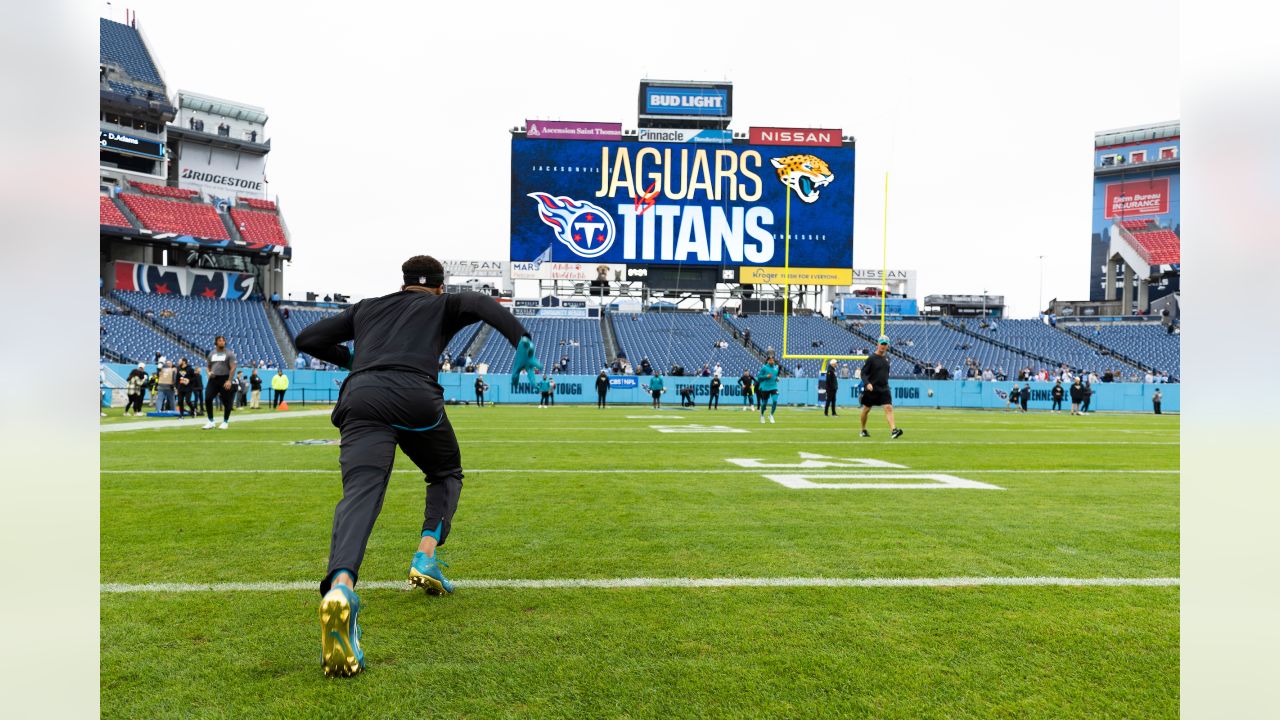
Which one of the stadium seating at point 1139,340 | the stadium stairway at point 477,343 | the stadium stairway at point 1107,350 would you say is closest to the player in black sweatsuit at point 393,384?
the stadium stairway at point 477,343

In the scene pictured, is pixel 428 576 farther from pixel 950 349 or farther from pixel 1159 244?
pixel 1159 244

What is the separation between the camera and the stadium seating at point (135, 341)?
3291 centimetres

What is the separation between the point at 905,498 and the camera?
6.46 m

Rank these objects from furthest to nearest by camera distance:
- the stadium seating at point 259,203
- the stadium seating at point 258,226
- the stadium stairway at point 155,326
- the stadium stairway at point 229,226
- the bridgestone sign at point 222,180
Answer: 1. the stadium seating at point 259,203
2. the bridgestone sign at point 222,180
3. the stadium seating at point 258,226
4. the stadium stairway at point 229,226
5. the stadium stairway at point 155,326

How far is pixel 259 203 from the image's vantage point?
54.0 metres

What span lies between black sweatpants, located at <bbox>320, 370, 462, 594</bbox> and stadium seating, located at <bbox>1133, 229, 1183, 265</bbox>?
65.3 metres

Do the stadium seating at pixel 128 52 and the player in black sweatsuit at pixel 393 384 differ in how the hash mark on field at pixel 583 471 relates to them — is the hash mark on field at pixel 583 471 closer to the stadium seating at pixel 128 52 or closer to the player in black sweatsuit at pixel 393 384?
the player in black sweatsuit at pixel 393 384

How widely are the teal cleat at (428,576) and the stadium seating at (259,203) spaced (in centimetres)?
5707

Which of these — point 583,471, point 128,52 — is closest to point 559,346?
point 583,471

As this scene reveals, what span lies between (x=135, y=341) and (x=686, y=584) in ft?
126

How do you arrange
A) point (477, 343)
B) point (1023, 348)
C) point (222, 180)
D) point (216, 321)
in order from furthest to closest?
point (222, 180) < point (1023, 348) < point (216, 321) < point (477, 343)
